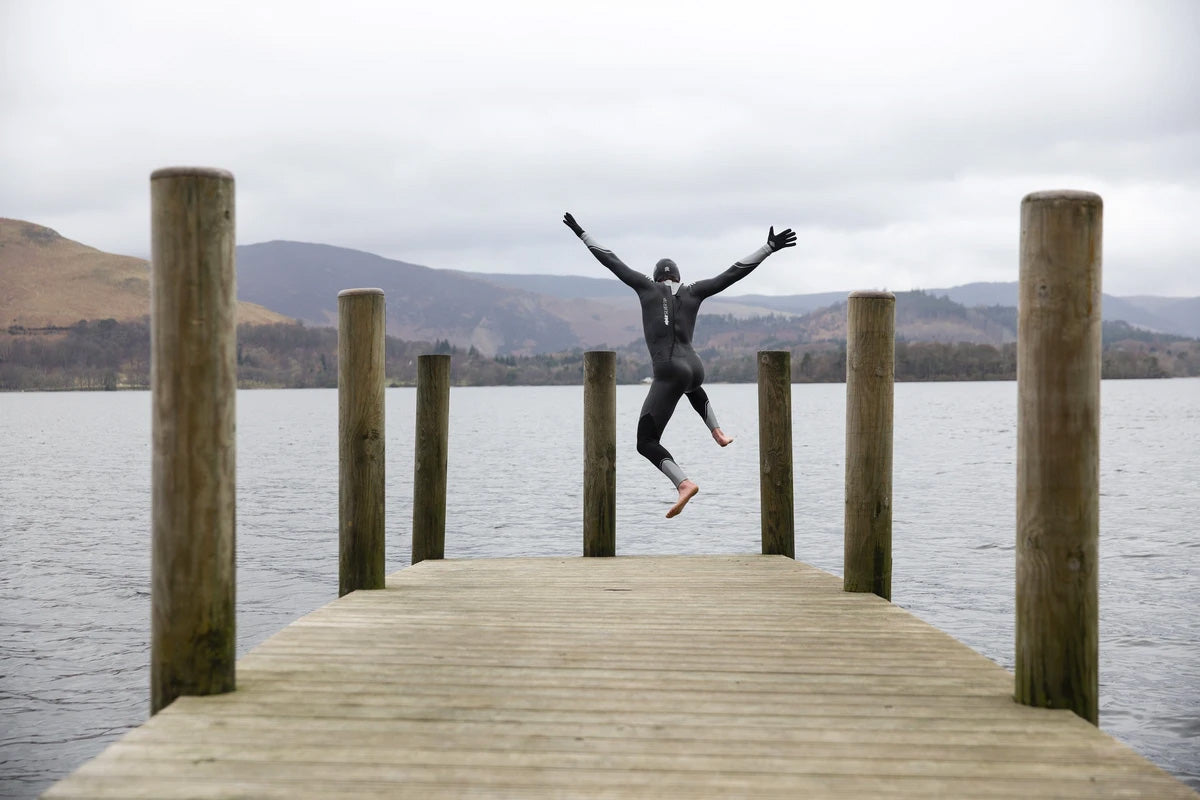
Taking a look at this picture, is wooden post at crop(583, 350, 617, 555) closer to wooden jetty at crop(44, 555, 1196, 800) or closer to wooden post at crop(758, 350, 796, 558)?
wooden post at crop(758, 350, 796, 558)

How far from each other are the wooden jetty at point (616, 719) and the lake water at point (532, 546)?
4707 mm

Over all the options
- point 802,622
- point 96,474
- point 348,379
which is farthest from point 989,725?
point 96,474

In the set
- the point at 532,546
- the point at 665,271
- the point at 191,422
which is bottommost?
the point at 532,546

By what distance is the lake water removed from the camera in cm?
1173

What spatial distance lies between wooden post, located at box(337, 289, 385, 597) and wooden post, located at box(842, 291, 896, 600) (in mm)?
3276

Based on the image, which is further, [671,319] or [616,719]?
[671,319]

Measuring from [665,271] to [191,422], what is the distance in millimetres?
6124

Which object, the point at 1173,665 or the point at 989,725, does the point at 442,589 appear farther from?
the point at 1173,665

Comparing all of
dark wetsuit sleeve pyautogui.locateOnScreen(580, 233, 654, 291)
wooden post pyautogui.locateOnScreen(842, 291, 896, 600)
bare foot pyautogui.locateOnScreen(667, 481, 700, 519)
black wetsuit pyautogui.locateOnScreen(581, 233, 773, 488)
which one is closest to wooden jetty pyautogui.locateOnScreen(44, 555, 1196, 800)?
wooden post pyautogui.locateOnScreen(842, 291, 896, 600)

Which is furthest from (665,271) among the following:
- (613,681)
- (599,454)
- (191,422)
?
(191,422)

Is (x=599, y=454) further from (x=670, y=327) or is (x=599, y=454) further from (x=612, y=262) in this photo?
(x=612, y=262)

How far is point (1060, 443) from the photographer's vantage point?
4.80 metres

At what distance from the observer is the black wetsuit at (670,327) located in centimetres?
1024

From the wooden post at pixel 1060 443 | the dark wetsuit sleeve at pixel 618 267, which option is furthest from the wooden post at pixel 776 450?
the wooden post at pixel 1060 443
